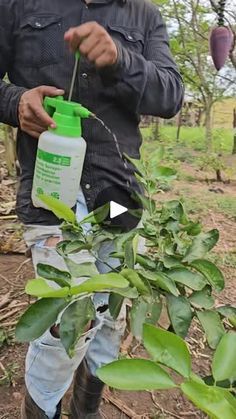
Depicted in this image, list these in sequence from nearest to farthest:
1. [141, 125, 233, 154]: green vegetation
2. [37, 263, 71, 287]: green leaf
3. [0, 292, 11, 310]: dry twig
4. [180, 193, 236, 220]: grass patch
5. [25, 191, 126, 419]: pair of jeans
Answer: [37, 263, 71, 287]: green leaf < [25, 191, 126, 419]: pair of jeans < [0, 292, 11, 310]: dry twig < [180, 193, 236, 220]: grass patch < [141, 125, 233, 154]: green vegetation

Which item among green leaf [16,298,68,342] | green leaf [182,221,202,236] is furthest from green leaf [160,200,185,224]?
green leaf [16,298,68,342]

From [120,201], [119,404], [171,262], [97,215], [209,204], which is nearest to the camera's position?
[171,262]

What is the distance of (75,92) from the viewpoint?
1.20 m

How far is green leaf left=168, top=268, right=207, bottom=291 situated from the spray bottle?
41 centimetres

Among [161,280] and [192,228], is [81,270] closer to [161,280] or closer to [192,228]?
[161,280]

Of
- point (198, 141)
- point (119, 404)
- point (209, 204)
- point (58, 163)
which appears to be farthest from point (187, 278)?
point (198, 141)

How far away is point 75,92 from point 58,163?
256 mm

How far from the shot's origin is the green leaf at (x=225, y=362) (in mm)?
487

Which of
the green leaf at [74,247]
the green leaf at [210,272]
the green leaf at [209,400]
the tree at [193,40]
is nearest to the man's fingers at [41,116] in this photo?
the green leaf at [74,247]

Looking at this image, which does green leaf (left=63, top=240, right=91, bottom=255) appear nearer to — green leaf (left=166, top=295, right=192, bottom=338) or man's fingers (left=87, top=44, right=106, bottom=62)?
green leaf (left=166, top=295, right=192, bottom=338)

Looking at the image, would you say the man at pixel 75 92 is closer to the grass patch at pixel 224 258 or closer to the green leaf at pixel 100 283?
the green leaf at pixel 100 283

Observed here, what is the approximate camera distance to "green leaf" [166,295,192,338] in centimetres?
66

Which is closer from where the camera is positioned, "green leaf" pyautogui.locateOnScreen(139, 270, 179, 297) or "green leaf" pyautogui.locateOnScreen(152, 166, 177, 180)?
"green leaf" pyautogui.locateOnScreen(139, 270, 179, 297)

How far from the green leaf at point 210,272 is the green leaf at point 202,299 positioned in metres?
0.01
